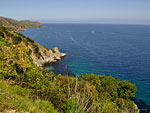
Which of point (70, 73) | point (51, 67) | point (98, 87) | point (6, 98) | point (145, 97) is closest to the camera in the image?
point (6, 98)

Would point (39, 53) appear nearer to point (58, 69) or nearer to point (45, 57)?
point (45, 57)

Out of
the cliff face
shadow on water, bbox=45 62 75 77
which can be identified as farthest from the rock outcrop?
shadow on water, bbox=45 62 75 77

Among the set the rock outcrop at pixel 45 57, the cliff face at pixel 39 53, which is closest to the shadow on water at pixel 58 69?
the rock outcrop at pixel 45 57

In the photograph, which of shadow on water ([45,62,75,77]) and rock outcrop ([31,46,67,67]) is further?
rock outcrop ([31,46,67,67])

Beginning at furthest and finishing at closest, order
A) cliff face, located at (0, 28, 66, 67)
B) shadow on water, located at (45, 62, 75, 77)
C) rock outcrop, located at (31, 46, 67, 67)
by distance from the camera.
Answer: rock outcrop, located at (31, 46, 67, 67), cliff face, located at (0, 28, 66, 67), shadow on water, located at (45, 62, 75, 77)

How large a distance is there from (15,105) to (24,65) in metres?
7.26

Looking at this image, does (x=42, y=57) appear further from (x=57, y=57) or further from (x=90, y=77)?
(x=90, y=77)

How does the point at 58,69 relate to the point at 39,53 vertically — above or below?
below

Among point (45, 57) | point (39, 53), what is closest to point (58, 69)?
point (45, 57)

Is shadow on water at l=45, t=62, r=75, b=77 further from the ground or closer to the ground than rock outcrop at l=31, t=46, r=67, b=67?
closer to the ground

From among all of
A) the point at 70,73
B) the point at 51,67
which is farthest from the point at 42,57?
the point at 70,73

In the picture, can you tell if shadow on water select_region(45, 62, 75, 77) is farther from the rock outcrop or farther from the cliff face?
the cliff face

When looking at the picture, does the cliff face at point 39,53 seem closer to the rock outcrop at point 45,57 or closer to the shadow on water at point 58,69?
the rock outcrop at point 45,57

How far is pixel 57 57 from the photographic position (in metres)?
57.2
